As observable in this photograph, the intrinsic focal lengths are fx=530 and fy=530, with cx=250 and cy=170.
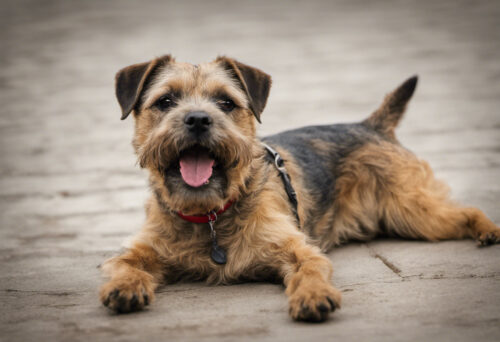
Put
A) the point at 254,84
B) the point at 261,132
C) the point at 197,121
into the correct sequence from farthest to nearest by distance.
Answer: the point at 261,132
the point at 254,84
the point at 197,121

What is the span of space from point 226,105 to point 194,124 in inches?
23.9

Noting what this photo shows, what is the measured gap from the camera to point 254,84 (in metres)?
3.84

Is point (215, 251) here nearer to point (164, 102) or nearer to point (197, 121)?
point (197, 121)

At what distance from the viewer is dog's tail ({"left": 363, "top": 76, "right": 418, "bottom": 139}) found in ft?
16.3

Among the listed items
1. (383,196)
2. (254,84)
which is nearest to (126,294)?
(254,84)

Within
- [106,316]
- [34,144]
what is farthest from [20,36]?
[106,316]

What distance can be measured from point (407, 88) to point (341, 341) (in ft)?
10.5

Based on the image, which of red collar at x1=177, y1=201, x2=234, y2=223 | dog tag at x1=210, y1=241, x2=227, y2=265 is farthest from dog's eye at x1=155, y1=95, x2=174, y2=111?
dog tag at x1=210, y1=241, x2=227, y2=265

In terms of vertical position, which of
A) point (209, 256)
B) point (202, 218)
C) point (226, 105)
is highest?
point (226, 105)

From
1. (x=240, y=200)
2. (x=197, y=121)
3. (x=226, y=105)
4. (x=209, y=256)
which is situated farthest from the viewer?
(x=226, y=105)

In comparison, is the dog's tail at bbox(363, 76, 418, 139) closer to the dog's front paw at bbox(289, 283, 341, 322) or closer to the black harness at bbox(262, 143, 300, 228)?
the black harness at bbox(262, 143, 300, 228)

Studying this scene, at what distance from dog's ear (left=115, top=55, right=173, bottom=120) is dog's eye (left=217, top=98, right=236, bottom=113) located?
22.6 inches

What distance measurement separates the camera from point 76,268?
393 cm

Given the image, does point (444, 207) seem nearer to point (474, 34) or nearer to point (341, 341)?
point (341, 341)
